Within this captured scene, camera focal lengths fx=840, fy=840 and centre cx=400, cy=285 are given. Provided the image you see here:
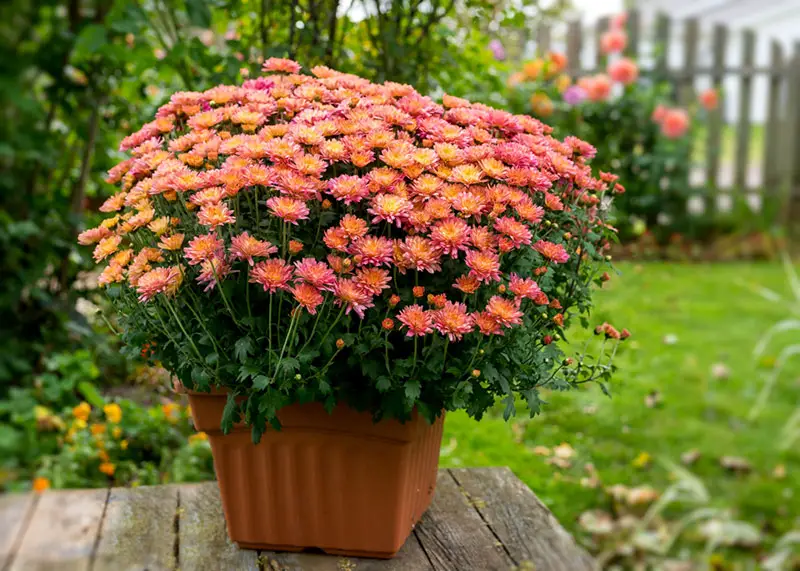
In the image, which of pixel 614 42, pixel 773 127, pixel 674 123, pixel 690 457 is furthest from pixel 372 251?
pixel 773 127

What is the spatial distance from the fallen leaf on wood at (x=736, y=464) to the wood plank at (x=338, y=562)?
5.01 feet

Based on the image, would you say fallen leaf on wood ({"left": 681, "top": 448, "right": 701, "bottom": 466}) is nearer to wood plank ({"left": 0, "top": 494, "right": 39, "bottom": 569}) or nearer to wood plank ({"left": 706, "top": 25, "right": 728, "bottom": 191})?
wood plank ({"left": 0, "top": 494, "right": 39, "bottom": 569})

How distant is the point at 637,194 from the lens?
548 cm

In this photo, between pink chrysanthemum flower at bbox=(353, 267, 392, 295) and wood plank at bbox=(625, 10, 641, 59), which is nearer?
pink chrysanthemum flower at bbox=(353, 267, 392, 295)

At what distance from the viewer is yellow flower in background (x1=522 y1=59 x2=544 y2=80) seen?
4956 mm

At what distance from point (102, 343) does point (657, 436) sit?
1.84 meters

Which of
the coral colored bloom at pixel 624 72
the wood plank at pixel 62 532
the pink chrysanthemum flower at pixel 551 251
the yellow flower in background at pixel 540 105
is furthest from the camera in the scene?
the coral colored bloom at pixel 624 72

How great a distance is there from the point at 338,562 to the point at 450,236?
59 centimetres

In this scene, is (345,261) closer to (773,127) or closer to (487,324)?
(487,324)

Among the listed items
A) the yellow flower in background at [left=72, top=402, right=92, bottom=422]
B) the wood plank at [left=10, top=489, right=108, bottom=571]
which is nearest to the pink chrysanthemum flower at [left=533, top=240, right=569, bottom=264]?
the wood plank at [left=10, top=489, right=108, bottom=571]

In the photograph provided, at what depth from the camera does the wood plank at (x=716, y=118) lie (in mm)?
6219

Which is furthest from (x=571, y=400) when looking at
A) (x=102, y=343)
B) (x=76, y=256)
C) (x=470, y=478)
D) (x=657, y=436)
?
(x=76, y=256)

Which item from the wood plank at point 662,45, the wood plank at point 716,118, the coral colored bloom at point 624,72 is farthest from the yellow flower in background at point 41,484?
the wood plank at point 662,45

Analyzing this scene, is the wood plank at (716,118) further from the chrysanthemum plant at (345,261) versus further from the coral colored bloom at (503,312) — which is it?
the coral colored bloom at (503,312)
